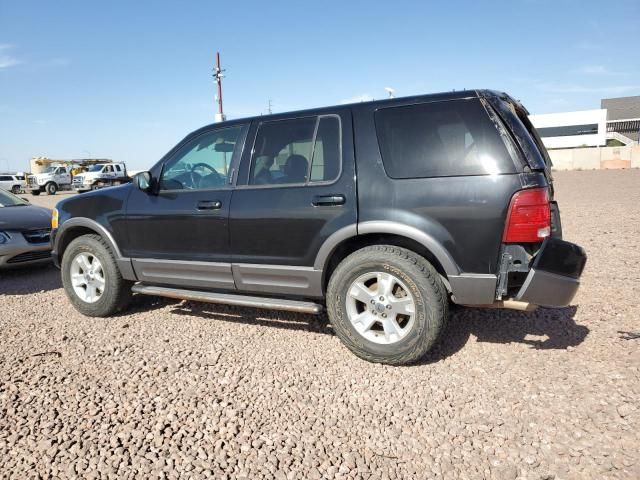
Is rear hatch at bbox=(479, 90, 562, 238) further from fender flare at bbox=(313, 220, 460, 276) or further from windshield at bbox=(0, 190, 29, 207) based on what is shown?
windshield at bbox=(0, 190, 29, 207)

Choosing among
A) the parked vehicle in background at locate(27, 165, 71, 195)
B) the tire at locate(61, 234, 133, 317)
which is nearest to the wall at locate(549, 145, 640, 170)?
the parked vehicle in background at locate(27, 165, 71, 195)

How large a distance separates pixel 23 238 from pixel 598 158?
42.7 meters

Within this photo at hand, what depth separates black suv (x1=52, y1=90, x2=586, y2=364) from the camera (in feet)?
9.91

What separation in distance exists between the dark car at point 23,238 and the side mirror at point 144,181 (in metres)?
3.24

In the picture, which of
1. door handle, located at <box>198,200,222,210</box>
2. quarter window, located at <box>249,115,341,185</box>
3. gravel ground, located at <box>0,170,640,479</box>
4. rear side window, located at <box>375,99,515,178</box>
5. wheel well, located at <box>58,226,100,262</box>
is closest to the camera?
gravel ground, located at <box>0,170,640,479</box>

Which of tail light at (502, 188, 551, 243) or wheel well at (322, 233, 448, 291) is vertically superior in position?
tail light at (502, 188, 551, 243)

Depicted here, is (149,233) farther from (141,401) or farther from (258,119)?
(141,401)

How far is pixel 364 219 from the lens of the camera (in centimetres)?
338

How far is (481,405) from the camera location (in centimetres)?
285

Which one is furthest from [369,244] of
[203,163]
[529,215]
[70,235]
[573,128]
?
[573,128]

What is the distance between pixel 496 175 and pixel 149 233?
3.11m

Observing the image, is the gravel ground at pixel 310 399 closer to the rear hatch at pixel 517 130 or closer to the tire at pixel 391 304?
the tire at pixel 391 304

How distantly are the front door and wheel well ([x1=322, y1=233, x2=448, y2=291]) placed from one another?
922 millimetres

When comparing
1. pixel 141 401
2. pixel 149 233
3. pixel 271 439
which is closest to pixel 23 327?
pixel 149 233
